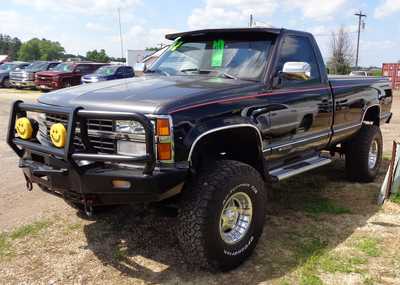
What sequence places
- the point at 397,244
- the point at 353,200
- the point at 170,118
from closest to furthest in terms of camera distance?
the point at 170,118
the point at 397,244
the point at 353,200

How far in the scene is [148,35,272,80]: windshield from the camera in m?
4.19

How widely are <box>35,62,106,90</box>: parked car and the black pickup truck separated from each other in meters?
18.3

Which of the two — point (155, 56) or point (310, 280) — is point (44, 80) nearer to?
point (155, 56)

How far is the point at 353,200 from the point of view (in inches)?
209

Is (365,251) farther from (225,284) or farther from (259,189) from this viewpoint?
(225,284)

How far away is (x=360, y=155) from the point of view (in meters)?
5.83

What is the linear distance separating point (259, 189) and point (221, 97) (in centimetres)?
84

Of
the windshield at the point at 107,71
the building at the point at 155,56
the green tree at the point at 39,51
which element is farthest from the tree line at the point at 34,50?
the building at the point at 155,56

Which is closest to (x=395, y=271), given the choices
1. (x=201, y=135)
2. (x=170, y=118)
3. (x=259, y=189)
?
(x=259, y=189)

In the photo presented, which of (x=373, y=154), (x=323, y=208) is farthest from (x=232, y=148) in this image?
(x=373, y=154)

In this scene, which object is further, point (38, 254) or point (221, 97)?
point (38, 254)

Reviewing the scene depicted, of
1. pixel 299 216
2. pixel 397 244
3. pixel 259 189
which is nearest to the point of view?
pixel 259 189

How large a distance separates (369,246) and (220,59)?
7.35ft

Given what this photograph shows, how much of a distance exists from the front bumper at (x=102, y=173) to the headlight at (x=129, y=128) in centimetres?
14
